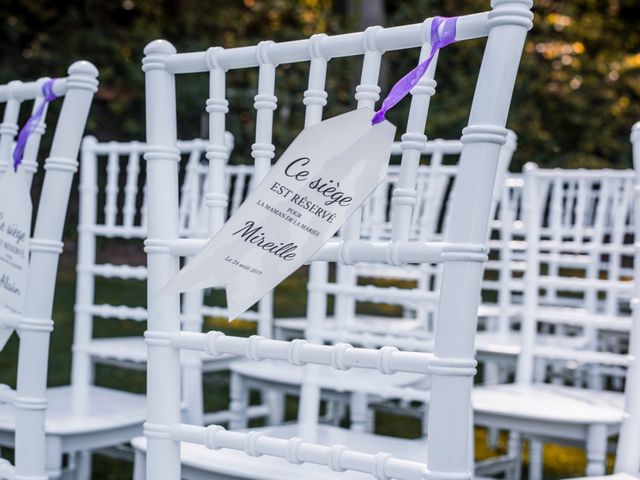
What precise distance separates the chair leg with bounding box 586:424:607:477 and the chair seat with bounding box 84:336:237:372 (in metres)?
1.01

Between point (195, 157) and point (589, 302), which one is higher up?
point (195, 157)

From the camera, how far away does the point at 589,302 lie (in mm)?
3555

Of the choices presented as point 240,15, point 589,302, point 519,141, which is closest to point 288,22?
point 240,15

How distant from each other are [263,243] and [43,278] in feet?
1.70

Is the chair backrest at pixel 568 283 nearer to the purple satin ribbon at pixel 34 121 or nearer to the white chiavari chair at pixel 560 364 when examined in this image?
the white chiavari chair at pixel 560 364

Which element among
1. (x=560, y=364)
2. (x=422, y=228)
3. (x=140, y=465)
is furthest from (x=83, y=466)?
(x=560, y=364)

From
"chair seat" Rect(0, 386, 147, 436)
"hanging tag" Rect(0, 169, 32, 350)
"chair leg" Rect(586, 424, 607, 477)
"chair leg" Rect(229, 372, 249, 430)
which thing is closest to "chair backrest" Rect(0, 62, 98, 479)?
"hanging tag" Rect(0, 169, 32, 350)

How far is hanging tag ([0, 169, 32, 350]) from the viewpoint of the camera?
4.45 ft

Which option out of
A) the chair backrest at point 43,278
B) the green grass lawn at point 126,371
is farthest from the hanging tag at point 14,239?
the green grass lawn at point 126,371

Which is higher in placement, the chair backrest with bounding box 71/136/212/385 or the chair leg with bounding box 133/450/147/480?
the chair backrest with bounding box 71/136/212/385

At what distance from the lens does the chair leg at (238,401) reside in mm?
2707

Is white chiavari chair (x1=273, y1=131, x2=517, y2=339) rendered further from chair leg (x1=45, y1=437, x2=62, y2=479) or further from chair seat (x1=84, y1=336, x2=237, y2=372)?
chair leg (x1=45, y1=437, x2=62, y2=479)

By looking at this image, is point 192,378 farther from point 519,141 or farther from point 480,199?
point 519,141

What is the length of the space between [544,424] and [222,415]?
1.47 metres
